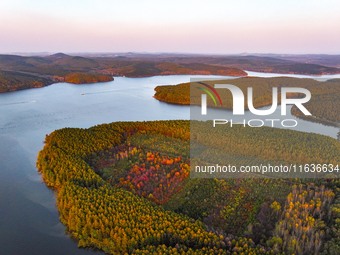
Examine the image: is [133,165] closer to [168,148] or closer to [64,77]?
[168,148]

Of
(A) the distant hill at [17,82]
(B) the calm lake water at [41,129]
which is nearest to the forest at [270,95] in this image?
(B) the calm lake water at [41,129]

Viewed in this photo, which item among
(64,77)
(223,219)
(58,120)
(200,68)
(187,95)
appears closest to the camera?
(223,219)

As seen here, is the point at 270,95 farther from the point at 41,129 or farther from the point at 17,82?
the point at 17,82

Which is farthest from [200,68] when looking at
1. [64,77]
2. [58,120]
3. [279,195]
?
[279,195]

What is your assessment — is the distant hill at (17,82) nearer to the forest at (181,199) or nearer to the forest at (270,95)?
the forest at (270,95)

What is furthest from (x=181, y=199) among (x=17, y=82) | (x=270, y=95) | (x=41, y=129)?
(x=17, y=82)
